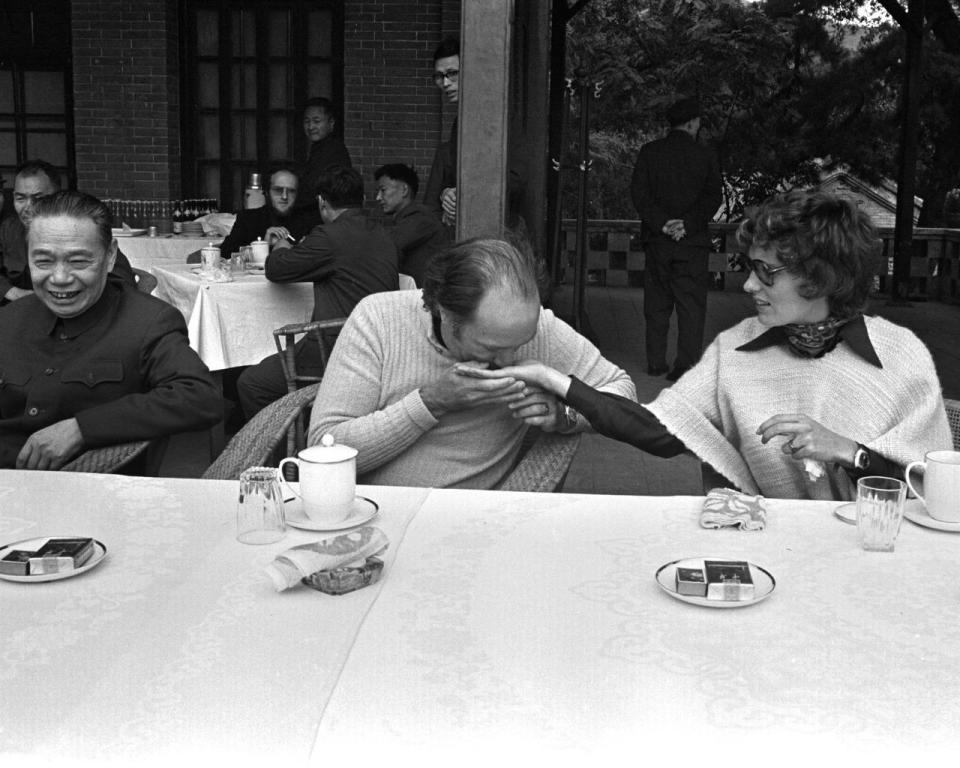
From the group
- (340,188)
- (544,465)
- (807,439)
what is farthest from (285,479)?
(340,188)

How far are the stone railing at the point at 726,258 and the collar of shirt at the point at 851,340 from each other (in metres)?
8.90

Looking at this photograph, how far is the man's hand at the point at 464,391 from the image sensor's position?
2232mm

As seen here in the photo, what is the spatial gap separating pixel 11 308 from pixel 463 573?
1.56m

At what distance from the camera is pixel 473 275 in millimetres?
2180

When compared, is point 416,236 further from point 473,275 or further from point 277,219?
point 473,275

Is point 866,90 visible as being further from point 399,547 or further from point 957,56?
point 399,547

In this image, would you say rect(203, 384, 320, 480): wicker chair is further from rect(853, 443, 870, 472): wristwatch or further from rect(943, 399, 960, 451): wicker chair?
rect(943, 399, 960, 451): wicker chair

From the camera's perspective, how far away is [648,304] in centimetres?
698

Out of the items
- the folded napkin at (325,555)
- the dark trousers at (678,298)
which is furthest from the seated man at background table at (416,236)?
the folded napkin at (325,555)

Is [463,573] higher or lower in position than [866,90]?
lower

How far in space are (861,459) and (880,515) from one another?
0.45 meters

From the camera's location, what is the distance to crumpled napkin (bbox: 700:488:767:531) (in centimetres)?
184

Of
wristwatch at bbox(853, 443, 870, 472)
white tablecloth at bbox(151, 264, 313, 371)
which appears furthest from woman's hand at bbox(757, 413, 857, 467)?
white tablecloth at bbox(151, 264, 313, 371)

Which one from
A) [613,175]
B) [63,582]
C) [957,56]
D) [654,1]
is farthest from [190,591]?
[613,175]
